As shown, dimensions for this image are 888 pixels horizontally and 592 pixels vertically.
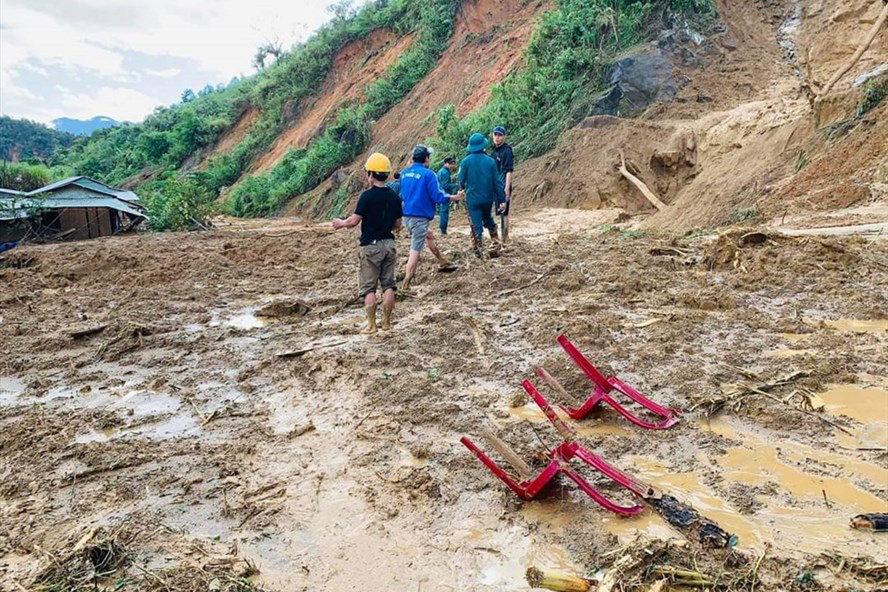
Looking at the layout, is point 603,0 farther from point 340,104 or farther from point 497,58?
point 340,104

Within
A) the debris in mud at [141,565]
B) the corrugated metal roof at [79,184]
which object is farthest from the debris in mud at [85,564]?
the corrugated metal roof at [79,184]

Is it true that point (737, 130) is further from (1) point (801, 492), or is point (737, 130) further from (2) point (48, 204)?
(2) point (48, 204)

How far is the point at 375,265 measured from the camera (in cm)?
612

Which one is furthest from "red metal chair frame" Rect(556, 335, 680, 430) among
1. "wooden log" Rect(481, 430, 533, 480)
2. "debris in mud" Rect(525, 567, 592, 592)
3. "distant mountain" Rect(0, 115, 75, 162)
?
"distant mountain" Rect(0, 115, 75, 162)

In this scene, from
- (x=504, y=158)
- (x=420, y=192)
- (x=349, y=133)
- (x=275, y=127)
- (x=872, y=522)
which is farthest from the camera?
(x=275, y=127)

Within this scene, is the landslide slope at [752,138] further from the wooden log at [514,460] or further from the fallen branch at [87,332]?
the fallen branch at [87,332]

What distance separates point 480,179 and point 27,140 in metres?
61.8

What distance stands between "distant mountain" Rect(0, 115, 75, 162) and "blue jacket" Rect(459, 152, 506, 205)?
55244 mm

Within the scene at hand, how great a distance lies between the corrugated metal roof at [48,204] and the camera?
16.5m

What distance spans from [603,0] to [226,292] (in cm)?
1268

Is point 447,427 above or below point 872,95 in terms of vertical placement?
below

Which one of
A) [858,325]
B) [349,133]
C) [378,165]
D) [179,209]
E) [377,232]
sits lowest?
[858,325]

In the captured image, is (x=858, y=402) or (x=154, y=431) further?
(x=154, y=431)

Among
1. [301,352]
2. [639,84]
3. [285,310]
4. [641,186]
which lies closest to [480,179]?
[285,310]
